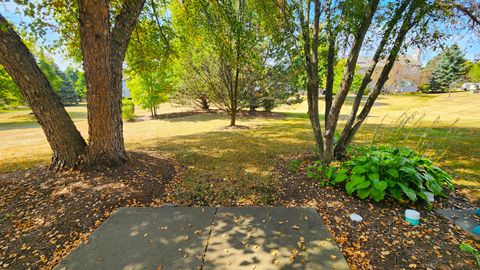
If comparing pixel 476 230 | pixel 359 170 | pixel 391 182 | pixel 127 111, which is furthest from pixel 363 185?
pixel 127 111

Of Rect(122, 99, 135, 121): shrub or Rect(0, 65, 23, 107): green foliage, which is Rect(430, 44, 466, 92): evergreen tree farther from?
Rect(0, 65, 23, 107): green foliage

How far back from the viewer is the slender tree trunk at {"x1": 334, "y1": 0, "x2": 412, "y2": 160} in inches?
124

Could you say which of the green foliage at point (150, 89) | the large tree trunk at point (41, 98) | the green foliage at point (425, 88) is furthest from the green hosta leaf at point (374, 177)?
the green foliage at point (425, 88)

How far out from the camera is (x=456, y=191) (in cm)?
345

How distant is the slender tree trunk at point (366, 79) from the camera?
3.16 metres

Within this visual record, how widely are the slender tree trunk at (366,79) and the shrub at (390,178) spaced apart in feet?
2.76

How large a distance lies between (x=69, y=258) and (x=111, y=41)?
3.37 m

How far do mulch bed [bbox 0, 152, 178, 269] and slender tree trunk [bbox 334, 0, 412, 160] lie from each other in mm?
3457

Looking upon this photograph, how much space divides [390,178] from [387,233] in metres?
0.92

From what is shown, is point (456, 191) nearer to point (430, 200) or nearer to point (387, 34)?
point (430, 200)

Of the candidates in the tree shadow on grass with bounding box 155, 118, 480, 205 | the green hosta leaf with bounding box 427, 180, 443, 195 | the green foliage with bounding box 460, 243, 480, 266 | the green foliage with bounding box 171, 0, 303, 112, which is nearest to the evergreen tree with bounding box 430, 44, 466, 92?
the green foliage with bounding box 171, 0, 303, 112

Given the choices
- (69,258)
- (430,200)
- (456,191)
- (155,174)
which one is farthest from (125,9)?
(456,191)

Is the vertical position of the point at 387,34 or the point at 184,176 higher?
the point at 387,34

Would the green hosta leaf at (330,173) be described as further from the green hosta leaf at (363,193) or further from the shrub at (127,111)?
the shrub at (127,111)
